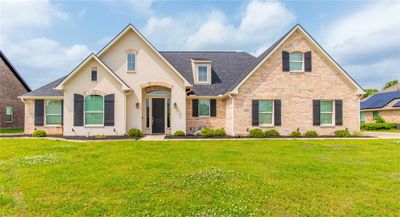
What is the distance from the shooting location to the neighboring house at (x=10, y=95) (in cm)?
2569

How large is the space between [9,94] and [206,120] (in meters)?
22.9

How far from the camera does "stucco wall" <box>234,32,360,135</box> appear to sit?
55.3 ft

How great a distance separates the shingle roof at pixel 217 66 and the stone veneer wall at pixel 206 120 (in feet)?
3.00

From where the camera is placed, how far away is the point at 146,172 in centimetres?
684

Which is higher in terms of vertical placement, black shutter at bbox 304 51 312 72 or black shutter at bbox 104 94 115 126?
black shutter at bbox 304 51 312 72

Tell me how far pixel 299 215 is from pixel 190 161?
443 cm

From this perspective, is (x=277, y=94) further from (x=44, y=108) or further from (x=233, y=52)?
(x=44, y=108)

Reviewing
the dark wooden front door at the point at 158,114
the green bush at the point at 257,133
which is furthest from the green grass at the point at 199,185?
the dark wooden front door at the point at 158,114

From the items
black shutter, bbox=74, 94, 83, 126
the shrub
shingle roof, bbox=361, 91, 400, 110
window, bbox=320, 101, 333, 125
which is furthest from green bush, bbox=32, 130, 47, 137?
shingle roof, bbox=361, 91, 400, 110

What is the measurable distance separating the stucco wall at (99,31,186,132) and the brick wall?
53.7 feet

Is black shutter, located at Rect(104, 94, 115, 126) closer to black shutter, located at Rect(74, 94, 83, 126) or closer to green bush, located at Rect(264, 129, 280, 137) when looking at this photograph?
black shutter, located at Rect(74, 94, 83, 126)

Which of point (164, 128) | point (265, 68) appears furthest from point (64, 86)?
point (265, 68)

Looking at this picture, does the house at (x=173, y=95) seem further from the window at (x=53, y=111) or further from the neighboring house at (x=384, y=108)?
the neighboring house at (x=384, y=108)

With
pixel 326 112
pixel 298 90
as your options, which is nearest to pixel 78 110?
pixel 298 90
